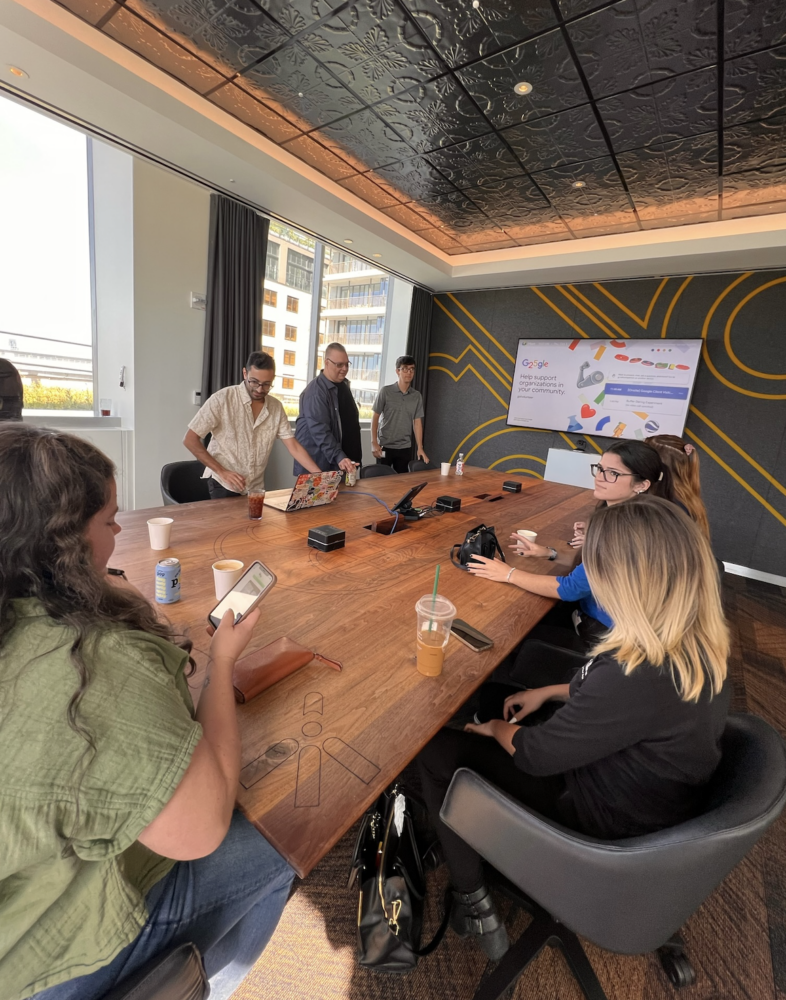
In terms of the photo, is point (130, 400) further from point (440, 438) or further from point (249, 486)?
point (440, 438)

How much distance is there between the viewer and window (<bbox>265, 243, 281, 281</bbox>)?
4.77m

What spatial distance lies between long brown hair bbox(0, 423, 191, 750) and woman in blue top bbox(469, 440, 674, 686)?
137 cm

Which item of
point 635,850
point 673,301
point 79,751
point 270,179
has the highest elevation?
point 270,179

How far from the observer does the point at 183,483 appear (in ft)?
8.96

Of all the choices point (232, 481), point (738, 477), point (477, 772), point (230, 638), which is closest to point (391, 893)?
point (477, 772)

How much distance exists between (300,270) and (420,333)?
1771mm

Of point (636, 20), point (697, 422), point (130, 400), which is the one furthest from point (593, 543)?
point (697, 422)

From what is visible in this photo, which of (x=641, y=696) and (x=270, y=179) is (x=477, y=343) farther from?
(x=641, y=696)

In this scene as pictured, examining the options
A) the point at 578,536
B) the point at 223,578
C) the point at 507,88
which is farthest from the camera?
the point at 507,88

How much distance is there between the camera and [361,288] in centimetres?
613

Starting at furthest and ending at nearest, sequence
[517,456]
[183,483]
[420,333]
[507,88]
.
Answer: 1. [420,333]
2. [517,456]
3. [183,483]
4. [507,88]

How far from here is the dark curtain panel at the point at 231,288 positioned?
12.5ft

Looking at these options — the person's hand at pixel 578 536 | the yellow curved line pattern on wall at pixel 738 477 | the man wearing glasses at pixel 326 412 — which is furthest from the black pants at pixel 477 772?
the yellow curved line pattern on wall at pixel 738 477

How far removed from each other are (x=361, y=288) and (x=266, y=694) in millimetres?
6084
